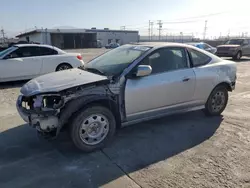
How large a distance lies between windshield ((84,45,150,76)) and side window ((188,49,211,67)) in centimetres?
102

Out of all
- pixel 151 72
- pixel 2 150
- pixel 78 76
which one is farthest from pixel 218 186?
pixel 2 150

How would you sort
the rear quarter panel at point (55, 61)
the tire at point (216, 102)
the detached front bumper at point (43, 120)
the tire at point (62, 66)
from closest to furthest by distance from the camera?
the detached front bumper at point (43, 120), the tire at point (216, 102), the rear quarter panel at point (55, 61), the tire at point (62, 66)

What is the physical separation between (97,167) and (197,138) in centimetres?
188

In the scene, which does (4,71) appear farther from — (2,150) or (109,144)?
(109,144)

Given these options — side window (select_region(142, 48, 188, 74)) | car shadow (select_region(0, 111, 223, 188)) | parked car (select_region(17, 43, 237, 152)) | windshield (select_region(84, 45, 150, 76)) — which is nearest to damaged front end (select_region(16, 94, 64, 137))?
parked car (select_region(17, 43, 237, 152))

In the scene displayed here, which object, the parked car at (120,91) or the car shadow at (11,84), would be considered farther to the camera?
the car shadow at (11,84)

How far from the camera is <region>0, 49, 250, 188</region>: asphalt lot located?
300 centimetres

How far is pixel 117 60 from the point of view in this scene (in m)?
4.44

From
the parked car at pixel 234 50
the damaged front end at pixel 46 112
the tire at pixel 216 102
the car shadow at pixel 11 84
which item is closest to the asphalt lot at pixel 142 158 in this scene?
the tire at pixel 216 102

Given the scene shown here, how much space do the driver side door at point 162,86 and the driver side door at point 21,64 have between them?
20.0ft

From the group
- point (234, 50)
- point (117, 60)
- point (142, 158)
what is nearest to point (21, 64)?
point (117, 60)

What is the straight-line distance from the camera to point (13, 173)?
315cm

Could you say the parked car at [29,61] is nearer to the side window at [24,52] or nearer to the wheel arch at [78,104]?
the side window at [24,52]

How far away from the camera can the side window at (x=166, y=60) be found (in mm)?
4234
